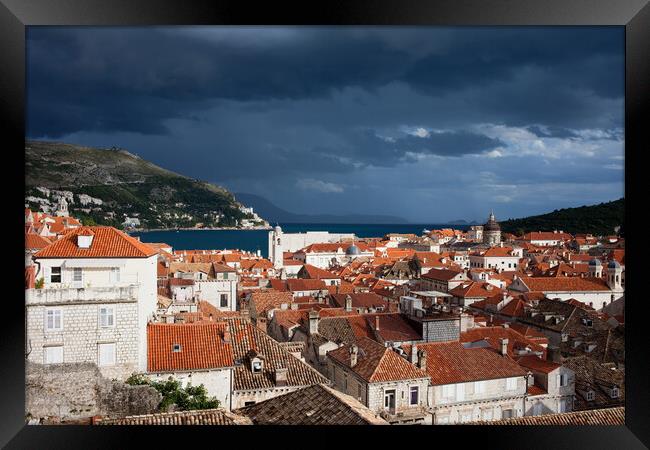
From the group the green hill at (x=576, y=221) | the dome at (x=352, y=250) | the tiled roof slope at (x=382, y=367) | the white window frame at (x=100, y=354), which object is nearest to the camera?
the white window frame at (x=100, y=354)

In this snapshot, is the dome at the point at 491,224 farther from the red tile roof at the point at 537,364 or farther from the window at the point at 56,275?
the window at the point at 56,275

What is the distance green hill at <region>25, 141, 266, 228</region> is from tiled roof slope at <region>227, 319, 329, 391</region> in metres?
36.0

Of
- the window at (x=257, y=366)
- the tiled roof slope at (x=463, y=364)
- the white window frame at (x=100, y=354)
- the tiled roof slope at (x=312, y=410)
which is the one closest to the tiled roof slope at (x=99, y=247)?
the white window frame at (x=100, y=354)

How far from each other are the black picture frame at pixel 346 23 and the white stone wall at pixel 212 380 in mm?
3628

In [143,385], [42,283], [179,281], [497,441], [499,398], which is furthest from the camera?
[179,281]

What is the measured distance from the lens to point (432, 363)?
7793 mm

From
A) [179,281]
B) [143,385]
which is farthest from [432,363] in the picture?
[179,281]

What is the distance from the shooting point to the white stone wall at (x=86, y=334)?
232 inches

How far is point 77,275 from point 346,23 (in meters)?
6.07

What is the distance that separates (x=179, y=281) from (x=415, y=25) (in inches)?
510

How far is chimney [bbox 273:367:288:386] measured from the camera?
6770 millimetres

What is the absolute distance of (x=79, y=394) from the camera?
548 cm

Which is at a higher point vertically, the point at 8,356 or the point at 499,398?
the point at 8,356

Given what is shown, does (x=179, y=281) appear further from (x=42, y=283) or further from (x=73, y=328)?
(x=73, y=328)
